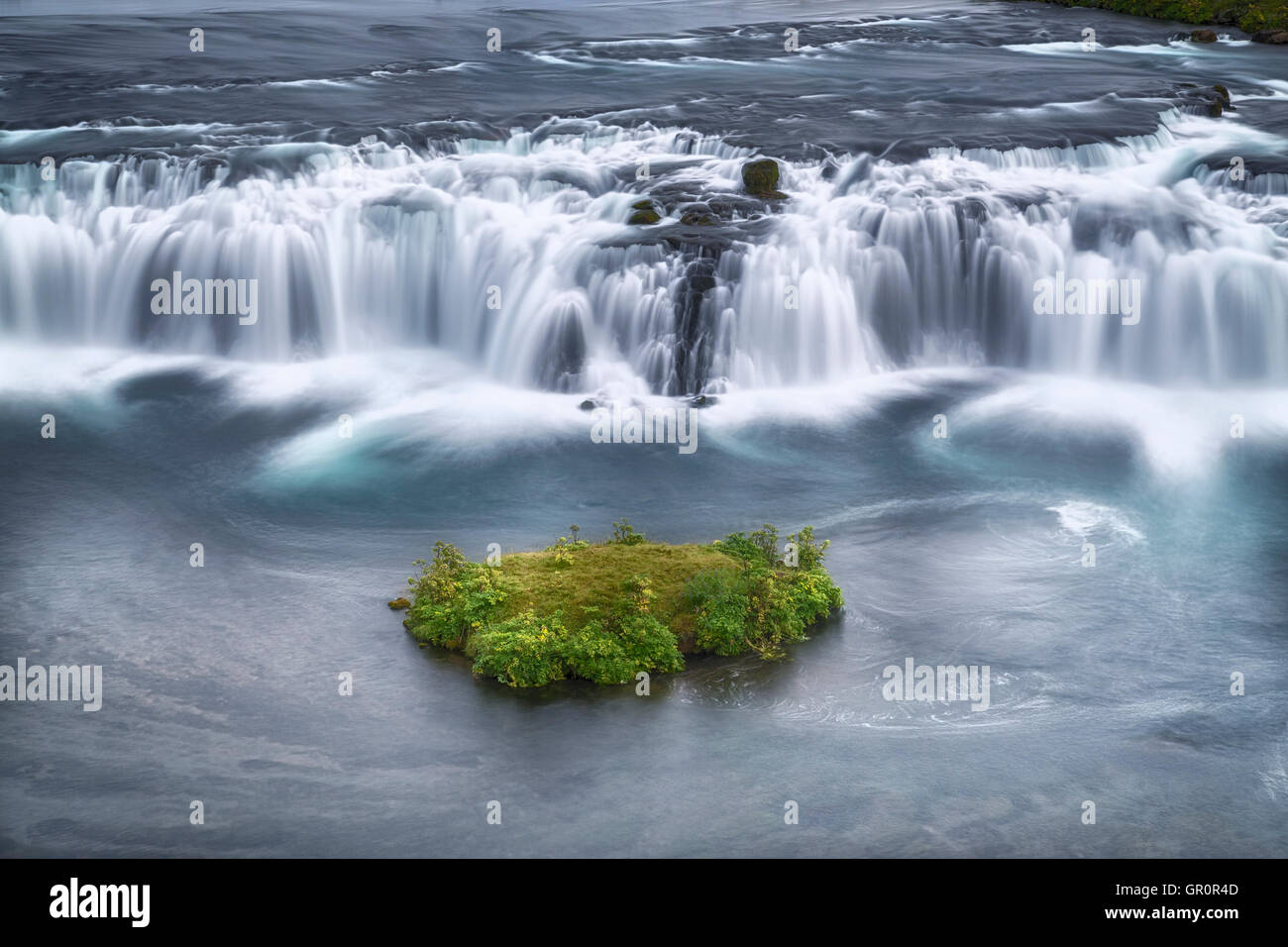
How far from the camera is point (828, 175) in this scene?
102ft

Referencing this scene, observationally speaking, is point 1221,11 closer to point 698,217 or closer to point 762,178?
point 762,178

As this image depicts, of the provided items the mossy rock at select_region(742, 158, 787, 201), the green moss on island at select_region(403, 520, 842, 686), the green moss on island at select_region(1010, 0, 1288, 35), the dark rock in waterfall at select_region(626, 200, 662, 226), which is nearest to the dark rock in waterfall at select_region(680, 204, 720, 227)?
the dark rock in waterfall at select_region(626, 200, 662, 226)

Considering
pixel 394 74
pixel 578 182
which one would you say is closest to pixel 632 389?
pixel 578 182

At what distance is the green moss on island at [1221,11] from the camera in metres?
45.9

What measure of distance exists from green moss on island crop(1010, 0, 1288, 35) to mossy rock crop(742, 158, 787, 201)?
23.2 meters

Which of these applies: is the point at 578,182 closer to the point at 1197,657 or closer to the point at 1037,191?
the point at 1037,191

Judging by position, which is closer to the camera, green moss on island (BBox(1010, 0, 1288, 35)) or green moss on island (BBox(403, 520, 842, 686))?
green moss on island (BBox(403, 520, 842, 686))

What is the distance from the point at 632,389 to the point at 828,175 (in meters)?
8.04

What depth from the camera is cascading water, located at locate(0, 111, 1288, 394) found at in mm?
26844

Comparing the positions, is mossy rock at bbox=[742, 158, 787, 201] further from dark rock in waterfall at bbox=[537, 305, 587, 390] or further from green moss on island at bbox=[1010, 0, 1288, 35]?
green moss on island at bbox=[1010, 0, 1288, 35]

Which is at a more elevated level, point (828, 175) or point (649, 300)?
point (828, 175)

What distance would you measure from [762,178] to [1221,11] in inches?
1001

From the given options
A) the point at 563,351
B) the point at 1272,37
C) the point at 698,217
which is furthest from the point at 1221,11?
the point at 563,351

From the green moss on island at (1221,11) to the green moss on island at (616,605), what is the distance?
34700 mm
